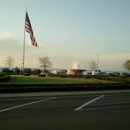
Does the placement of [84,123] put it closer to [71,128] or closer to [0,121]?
[71,128]

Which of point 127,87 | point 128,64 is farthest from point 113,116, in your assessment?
point 128,64

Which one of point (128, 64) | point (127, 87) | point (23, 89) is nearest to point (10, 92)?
point (23, 89)

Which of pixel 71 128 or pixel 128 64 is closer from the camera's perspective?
pixel 71 128

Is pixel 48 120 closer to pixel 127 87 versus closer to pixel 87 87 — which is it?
pixel 87 87

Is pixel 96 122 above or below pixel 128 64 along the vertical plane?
below

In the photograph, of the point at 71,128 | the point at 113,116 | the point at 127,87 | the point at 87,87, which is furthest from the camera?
the point at 127,87

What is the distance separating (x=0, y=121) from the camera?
27.4ft

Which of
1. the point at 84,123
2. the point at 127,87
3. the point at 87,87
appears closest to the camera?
the point at 84,123

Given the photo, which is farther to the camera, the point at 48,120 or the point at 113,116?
the point at 113,116

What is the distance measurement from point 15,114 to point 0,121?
4.72 ft

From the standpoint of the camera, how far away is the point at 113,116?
9617mm

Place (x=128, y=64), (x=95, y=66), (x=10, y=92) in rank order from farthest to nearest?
(x=95, y=66) → (x=128, y=64) → (x=10, y=92)

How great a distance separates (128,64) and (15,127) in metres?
70.3

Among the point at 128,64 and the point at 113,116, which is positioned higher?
the point at 128,64
